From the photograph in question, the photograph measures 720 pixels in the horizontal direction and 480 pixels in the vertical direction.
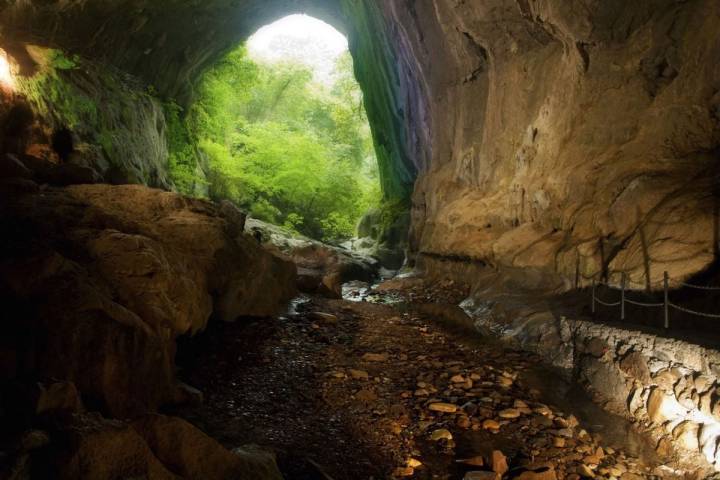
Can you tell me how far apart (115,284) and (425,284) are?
398 inches

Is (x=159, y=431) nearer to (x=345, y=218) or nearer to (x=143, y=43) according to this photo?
(x=143, y=43)

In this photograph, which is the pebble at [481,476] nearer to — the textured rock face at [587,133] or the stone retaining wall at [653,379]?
the stone retaining wall at [653,379]

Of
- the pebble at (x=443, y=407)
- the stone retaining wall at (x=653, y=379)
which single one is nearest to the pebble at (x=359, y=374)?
the pebble at (x=443, y=407)

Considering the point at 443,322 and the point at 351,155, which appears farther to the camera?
the point at 351,155

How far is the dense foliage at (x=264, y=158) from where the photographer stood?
67.0ft

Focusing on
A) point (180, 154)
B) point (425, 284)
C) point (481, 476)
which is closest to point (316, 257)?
point (425, 284)

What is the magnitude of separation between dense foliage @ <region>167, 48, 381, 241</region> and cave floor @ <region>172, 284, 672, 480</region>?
13239 mm

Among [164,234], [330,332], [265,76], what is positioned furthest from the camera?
[265,76]

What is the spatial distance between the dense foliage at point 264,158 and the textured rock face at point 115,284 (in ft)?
35.6

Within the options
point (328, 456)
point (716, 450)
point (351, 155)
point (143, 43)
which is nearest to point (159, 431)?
point (328, 456)

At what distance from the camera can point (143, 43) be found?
1489 centimetres

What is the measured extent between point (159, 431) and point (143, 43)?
15.7 m

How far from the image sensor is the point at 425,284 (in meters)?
13.8

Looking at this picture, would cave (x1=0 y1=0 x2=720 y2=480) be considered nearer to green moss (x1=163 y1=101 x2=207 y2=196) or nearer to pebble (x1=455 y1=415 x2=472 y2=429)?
pebble (x1=455 y1=415 x2=472 y2=429)
